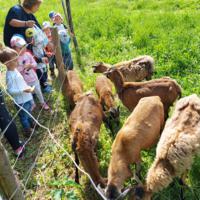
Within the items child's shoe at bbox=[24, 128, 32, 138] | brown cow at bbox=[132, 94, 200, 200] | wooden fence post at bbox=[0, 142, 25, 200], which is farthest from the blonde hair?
wooden fence post at bbox=[0, 142, 25, 200]

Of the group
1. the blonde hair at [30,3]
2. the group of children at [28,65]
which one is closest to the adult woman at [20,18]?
the blonde hair at [30,3]

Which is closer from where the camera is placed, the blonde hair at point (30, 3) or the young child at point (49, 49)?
the blonde hair at point (30, 3)

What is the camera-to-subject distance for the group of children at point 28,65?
6.11 meters

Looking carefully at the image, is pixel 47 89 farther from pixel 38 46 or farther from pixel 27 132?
A: pixel 27 132

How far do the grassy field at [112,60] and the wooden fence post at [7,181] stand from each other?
702mm

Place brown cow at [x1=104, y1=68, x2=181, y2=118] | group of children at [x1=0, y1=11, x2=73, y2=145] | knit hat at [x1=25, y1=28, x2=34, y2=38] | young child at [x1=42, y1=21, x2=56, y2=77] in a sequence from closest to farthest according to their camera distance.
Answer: group of children at [x1=0, y1=11, x2=73, y2=145] → brown cow at [x1=104, y1=68, x2=181, y2=118] → knit hat at [x1=25, y1=28, x2=34, y2=38] → young child at [x1=42, y1=21, x2=56, y2=77]

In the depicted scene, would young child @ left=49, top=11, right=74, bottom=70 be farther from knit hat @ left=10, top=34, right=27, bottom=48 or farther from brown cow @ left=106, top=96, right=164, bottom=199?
brown cow @ left=106, top=96, right=164, bottom=199

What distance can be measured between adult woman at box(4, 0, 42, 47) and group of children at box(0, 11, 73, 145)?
0.16 metres

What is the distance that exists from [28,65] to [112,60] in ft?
9.65

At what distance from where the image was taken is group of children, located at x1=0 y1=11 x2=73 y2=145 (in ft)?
20.0

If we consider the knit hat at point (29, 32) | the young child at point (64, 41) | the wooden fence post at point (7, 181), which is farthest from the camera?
the young child at point (64, 41)

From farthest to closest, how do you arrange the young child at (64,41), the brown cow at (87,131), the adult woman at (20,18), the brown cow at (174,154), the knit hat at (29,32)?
the young child at (64,41) → the knit hat at (29,32) → the adult woman at (20,18) → the brown cow at (87,131) → the brown cow at (174,154)

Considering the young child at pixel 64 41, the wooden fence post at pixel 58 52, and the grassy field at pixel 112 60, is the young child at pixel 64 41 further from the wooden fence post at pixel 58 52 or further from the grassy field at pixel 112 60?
the wooden fence post at pixel 58 52

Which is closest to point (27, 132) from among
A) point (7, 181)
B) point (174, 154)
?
point (174, 154)
